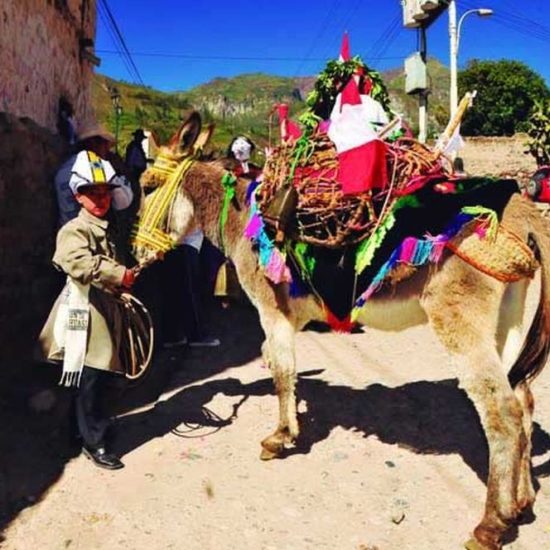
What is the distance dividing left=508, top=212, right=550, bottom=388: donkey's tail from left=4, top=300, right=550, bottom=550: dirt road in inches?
30.0

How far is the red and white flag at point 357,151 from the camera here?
341 cm

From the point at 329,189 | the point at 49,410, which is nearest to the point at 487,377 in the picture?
the point at 329,189

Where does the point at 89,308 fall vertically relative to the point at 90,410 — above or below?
above

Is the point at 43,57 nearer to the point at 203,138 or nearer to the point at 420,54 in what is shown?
the point at 203,138

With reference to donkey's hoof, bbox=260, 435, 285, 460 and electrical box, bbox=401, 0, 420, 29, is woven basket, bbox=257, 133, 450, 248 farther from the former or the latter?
electrical box, bbox=401, 0, 420, 29

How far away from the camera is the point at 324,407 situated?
5121mm

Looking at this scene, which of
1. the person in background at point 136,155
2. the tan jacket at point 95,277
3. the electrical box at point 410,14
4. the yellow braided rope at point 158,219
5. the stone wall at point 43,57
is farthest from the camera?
the electrical box at point 410,14

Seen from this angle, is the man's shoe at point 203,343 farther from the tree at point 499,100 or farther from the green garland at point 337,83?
the tree at point 499,100

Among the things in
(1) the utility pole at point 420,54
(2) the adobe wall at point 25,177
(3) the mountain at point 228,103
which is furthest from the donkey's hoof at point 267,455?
(1) the utility pole at point 420,54

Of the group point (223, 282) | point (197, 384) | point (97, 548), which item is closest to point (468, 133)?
point (223, 282)

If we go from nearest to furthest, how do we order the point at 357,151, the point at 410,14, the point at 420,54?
the point at 357,151
the point at 420,54
the point at 410,14

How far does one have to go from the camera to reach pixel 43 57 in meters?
6.00

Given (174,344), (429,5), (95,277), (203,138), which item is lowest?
(174,344)

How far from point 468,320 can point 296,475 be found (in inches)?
61.6
